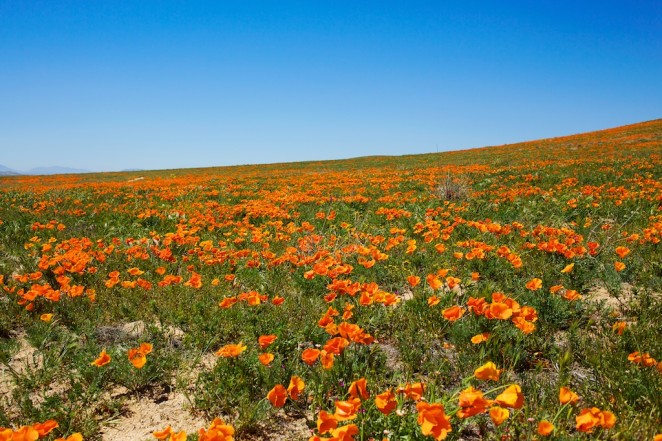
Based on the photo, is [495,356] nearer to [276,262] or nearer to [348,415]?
[348,415]

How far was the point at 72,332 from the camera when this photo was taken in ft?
11.3

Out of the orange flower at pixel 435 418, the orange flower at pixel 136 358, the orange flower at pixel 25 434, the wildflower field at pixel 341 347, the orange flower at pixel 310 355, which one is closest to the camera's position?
the orange flower at pixel 435 418

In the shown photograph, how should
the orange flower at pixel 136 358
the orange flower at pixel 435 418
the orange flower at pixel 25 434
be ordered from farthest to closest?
the orange flower at pixel 136 358
the orange flower at pixel 25 434
the orange flower at pixel 435 418

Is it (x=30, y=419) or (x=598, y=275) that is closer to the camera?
(x=30, y=419)

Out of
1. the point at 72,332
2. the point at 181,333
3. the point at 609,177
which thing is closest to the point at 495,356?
the point at 181,333

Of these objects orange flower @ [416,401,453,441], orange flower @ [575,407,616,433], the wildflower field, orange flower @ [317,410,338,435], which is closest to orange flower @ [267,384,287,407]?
the wildflower field

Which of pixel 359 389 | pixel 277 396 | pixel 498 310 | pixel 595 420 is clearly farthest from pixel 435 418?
pixel 498 310

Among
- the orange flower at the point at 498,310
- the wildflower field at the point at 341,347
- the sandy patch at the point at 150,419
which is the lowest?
the sandy patch at the point at 150,419

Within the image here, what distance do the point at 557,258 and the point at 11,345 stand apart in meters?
5.55

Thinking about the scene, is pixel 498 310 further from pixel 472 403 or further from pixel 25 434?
pixel 25 434

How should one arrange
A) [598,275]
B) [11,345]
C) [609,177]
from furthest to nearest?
[609,177], [598,275], [11,345]

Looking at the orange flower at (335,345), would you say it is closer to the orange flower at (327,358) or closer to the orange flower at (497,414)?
the orange flower at (327,358)

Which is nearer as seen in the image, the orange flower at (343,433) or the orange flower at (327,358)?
the orange flower at (343,433)

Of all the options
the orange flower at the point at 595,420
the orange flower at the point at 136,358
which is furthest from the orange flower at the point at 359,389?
the orange flower at the point at 136,358
